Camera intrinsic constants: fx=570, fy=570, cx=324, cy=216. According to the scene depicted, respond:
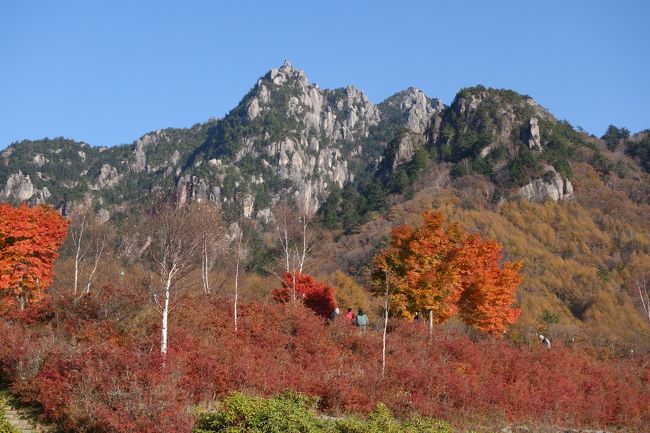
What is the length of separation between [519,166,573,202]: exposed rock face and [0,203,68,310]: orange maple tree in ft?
236

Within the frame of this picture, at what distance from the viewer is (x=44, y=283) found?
105 feet

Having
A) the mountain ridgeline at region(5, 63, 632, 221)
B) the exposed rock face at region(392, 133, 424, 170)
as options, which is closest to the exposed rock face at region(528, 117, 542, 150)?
the mountain ridgeline at region(5, 63, 632, 221)

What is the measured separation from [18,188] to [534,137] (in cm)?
13143

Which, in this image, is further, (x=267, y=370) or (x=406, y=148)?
(x=406, y=148)

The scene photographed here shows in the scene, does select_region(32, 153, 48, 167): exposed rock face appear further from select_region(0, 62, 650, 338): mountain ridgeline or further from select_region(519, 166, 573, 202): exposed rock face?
select_region(519, 166, 573, 202): exposed rock face

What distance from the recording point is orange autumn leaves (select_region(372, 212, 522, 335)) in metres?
30.0

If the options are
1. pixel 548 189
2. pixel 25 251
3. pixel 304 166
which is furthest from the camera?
pixel 304 166

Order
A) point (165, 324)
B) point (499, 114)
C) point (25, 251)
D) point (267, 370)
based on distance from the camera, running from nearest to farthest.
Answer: point (165, 324), point (267, 370), point (25, 251), point (499, 114)

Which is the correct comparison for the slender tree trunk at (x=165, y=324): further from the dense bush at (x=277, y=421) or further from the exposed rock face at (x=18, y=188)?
the exposed rock face at (x=18, y=188)

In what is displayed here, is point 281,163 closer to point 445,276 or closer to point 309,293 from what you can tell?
point 309,293

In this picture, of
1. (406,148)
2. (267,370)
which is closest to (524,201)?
(406,148)

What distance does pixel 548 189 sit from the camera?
87188 mm

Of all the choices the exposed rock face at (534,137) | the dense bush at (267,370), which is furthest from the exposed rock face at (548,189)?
the dense bush at (267,370)

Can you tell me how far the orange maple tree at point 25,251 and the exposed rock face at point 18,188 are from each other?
433ft
